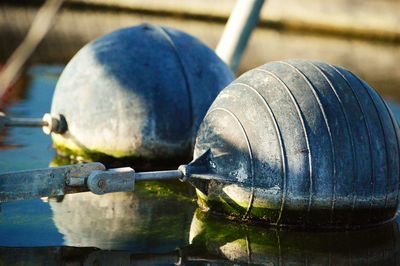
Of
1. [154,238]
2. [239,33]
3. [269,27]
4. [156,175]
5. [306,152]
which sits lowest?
[269,27]

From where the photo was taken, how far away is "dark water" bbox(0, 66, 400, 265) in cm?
633

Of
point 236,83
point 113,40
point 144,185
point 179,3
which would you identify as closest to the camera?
point 236,83

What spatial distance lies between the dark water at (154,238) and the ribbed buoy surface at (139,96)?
87cm

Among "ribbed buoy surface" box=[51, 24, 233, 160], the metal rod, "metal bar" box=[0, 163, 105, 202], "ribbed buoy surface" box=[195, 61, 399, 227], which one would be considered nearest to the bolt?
"metal bar" box=[0, 163, 105, 202]

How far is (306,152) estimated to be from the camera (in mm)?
6859

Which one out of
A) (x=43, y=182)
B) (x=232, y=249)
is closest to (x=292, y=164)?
(x=232, y=249)

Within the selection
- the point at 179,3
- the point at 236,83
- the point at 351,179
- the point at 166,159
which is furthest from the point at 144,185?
the point at 179,3

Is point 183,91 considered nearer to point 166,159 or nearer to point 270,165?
point 166,159

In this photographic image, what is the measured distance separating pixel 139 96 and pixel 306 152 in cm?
252

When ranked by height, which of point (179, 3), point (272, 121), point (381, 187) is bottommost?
point (179, 3)

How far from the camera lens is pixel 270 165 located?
692cm

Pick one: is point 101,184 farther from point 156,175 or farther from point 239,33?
point 239,33

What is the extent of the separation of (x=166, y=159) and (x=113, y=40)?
1.33 metres

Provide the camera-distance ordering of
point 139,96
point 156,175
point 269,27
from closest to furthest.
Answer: point 156,175 < point 139,96 < point 269,27
